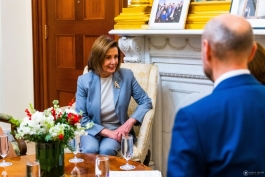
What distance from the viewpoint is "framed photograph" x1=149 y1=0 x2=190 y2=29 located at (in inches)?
121

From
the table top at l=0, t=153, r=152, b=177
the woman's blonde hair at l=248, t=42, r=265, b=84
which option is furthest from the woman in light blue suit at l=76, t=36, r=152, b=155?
the woman's blonde hair at l=248, t=42, r=265, b=84

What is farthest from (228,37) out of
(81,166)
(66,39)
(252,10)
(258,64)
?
(66,39)

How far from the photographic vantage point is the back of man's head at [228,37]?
108 cm

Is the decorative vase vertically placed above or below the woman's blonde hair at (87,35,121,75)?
below

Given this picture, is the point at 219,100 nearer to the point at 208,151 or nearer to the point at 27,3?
the point at 208,151

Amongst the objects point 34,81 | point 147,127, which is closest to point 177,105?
point 147,127

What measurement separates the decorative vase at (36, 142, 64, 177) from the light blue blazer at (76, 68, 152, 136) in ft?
3.23

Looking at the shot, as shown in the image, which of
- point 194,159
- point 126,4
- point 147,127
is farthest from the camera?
point 126,4

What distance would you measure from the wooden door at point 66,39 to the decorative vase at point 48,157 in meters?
2.07

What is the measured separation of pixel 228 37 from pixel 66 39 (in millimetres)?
3369

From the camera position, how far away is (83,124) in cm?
301

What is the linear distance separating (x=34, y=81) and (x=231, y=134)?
384 centimetres

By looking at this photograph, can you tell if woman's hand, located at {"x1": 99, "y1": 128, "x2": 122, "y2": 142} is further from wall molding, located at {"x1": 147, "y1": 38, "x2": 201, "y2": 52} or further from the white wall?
the white wall

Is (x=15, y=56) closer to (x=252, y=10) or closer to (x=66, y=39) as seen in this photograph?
(x=66, y=39)
